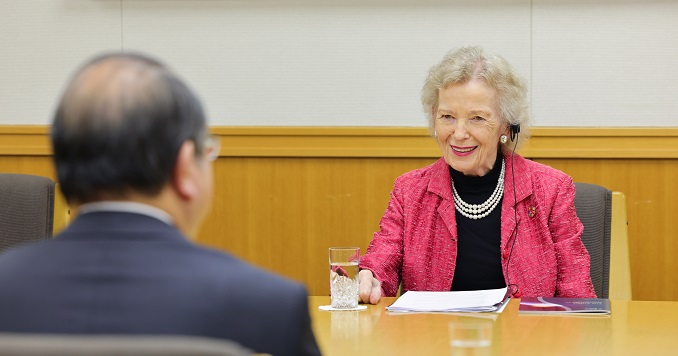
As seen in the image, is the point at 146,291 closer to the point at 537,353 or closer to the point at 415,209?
the point at 537,353

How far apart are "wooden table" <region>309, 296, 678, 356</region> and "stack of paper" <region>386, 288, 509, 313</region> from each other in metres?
0.04

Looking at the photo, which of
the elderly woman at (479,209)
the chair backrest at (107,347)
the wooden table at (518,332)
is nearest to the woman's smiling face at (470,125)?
the elderly woman at (479,209)

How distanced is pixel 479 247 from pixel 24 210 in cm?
143

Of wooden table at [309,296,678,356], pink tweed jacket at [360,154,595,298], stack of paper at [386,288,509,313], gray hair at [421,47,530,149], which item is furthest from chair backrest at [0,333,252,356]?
gray hair at [421,47,530,149]

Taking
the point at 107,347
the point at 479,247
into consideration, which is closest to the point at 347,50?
the point at 479,247

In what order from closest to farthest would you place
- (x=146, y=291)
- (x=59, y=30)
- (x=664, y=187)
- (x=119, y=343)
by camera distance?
(x=119, y=343) → (x=146, y=291) → (x=664, y=187) → (x=59, y=30)

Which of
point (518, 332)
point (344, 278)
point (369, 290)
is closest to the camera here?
point (518, 332)

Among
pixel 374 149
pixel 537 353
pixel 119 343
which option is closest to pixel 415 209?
pixel 374 149

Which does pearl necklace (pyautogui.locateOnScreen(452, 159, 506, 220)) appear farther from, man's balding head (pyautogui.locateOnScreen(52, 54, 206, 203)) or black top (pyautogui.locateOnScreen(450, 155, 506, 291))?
man's balding head (pyautogui.locateOnScreen(52, 54, 206, 203))

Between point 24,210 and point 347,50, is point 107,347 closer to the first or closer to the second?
point 24,210

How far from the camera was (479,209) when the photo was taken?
9.93ft

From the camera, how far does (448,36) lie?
3961mm

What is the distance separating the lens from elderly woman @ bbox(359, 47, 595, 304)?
291cm

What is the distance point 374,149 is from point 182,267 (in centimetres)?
292
